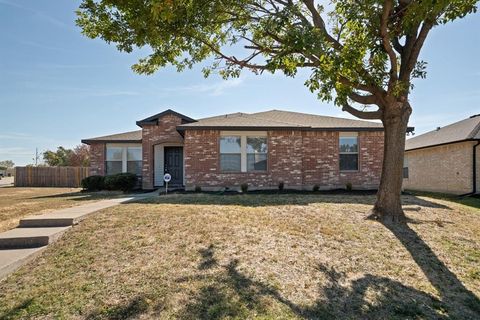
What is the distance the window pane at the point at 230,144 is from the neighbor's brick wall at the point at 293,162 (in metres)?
0.27

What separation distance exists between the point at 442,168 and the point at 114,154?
19530mm

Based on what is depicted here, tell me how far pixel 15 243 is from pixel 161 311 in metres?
3.50

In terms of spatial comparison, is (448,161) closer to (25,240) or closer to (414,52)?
(414,52)

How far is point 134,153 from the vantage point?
17.1 meters

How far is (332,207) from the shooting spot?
27.5 ft

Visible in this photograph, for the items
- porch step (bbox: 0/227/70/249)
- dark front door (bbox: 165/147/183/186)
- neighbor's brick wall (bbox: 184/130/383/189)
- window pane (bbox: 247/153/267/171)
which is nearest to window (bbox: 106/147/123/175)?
dark front door (bbox: 165/147/183/186)

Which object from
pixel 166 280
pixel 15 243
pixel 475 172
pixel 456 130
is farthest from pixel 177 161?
pixel 456 130

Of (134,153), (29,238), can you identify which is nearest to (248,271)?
(29,238)

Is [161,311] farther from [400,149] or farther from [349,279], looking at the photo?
[400,149]

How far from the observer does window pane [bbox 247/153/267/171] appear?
13484 millimetres

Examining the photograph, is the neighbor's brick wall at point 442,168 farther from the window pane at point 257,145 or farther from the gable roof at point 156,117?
the gable roof at point 156,117

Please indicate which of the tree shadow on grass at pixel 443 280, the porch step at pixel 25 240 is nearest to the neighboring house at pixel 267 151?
the tree shadow on grass at pixel 443 280

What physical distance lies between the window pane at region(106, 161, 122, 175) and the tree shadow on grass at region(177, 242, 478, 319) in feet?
47.5

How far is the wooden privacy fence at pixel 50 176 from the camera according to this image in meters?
23.6
